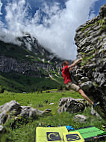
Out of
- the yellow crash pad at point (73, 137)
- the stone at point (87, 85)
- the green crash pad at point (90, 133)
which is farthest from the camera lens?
the stone at point (87, 85)

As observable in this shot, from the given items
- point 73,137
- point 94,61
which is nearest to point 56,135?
point 73,137

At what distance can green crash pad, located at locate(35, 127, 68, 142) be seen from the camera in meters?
9.17

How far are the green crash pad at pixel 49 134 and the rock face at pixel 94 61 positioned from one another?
4.72 meters

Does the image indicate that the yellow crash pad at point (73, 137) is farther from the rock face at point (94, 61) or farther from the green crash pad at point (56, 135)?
the rock face at point (94, 61)

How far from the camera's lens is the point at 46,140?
9.02 metres

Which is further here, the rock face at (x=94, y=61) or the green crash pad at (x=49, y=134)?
the rock face at (x=94, y=61)

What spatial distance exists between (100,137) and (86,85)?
459 centimetres

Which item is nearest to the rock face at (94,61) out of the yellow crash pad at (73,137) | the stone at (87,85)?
the stone at (87,85)

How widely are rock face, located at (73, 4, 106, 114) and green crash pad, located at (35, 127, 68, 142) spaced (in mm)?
4718

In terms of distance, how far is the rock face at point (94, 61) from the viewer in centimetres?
1074

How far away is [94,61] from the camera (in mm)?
11258

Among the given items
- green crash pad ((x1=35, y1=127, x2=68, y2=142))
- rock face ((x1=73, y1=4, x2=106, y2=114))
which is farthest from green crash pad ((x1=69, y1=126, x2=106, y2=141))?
rock face ((x1=73, y1=4, x2=106, y2=114))

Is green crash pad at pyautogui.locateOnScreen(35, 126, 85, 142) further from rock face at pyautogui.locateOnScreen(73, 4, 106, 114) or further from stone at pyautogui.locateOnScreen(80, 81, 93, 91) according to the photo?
stone at pyautogui.locateOnScreen(80, 81, 93, 91)

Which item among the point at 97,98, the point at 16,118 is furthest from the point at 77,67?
the point at 16,118
